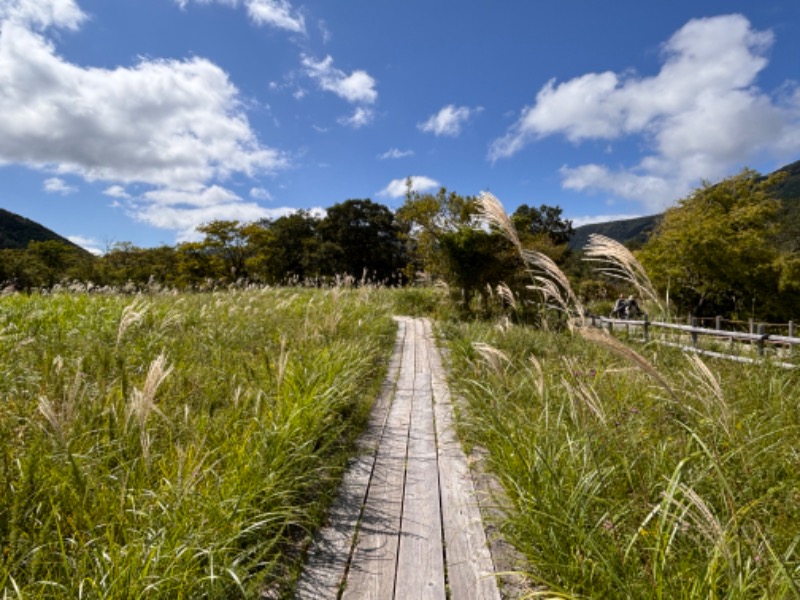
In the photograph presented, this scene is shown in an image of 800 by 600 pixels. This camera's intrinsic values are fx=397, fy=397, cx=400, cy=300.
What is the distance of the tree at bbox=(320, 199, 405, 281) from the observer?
39531 millimetres

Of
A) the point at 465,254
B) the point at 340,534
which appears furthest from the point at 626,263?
the point at 465,254

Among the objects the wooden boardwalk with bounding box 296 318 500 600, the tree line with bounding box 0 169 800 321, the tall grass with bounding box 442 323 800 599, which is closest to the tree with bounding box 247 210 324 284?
the tree line with bounding box 0 169 800 321

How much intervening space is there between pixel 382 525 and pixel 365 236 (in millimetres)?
38998

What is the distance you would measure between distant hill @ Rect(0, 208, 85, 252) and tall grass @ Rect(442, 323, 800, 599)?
Result: 3046 inches

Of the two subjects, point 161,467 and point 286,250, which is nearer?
point 161,467

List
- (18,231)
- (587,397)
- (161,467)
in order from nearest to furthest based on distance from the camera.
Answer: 1. (587,397)
2. (161,467)
3. (18,231)

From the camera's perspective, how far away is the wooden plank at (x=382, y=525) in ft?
6.15

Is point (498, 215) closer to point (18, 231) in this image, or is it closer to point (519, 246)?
point (519, 246)

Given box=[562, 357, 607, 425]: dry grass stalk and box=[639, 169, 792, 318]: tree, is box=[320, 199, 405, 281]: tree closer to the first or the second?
box=[639, 169, 792, 318]: tree

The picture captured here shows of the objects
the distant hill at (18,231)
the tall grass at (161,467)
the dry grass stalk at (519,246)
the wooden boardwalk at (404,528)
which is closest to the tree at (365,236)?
the tall grass at (161,467)

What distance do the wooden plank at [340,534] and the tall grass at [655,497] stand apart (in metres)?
0.89

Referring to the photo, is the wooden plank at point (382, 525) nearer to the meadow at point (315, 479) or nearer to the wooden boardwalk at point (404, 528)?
the wooden boardwalk at point (404, 528)

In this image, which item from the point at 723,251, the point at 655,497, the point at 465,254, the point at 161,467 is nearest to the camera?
the point at 655,497

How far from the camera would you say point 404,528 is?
232cm
